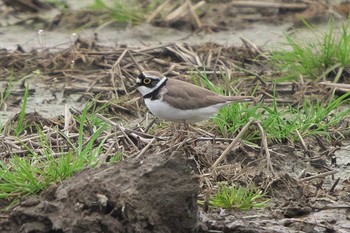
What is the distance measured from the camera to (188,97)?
8.65m

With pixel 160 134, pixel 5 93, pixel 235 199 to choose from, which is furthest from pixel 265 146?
pixel 5 93

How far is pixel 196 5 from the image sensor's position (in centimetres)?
1397

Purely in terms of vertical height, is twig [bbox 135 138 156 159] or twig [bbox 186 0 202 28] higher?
twig [bbox 135 138 156 159]

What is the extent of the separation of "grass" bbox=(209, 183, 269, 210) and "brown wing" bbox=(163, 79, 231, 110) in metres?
0.93

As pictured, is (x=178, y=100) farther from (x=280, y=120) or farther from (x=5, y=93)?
(x=5, y=93)

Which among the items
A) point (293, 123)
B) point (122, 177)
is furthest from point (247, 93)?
point (122, 177)

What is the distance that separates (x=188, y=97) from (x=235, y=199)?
1244 millimetres

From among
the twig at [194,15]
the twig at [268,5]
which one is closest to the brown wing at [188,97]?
A: the twig at [194,15]

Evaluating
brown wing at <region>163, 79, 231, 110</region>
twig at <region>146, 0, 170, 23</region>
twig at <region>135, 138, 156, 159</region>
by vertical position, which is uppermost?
brown wing at <region>163, 79, 231, 110</region>

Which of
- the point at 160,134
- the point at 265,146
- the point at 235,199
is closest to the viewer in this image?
the point at 235,199

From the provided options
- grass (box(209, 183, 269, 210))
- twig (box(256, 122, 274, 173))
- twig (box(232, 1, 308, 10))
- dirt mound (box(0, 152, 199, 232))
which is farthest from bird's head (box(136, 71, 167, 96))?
twig (box(232, 1, 308, 10))

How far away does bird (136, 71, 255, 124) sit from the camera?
852 centimetres

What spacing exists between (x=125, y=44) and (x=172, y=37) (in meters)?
0.71

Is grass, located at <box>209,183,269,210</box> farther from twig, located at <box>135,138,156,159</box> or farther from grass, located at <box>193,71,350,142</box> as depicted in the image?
grass, located at <box>193,71,350,142</box>
